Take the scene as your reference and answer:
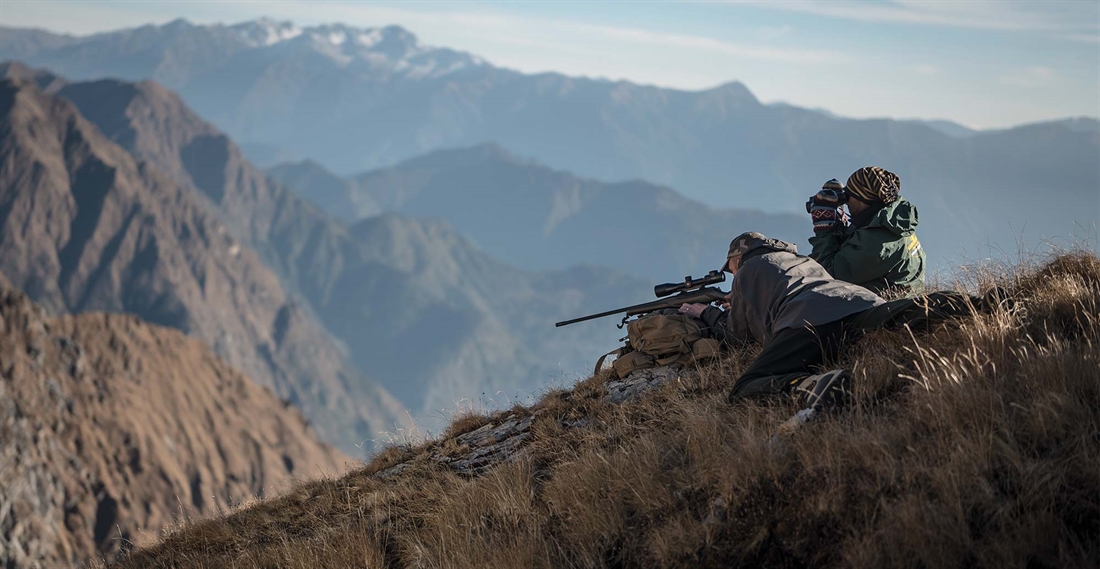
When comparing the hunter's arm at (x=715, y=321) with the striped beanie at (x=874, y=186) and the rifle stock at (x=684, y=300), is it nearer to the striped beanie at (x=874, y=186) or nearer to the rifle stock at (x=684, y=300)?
the rifle stock at (x=684, y=300)

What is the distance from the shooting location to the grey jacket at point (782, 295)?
5.78 metres

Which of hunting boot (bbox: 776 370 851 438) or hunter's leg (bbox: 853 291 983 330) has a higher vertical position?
hunter's leg (bbox: 853 291 983 330)

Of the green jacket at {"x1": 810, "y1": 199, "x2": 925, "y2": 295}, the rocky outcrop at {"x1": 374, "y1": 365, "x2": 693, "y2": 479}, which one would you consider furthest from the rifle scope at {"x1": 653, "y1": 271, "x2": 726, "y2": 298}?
the green jacket at {"x1": 810, "y1": 199, "x2": 925, "y2": 295}

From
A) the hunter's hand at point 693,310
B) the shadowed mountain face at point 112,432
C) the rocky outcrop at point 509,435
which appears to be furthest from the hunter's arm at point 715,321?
the shadowed mountain face at point 112,432

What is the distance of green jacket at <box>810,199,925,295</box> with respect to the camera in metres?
7.46

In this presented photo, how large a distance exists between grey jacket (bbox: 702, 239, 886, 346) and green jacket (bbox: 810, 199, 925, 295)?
1079 millimetres

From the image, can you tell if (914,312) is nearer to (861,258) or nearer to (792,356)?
(792,356)

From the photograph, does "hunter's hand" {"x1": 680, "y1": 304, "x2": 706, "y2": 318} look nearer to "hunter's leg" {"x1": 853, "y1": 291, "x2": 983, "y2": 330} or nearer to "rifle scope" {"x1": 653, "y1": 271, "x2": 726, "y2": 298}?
"rifle scope" {"x1": 653, "y1": 271, "x2": 726, "y2": 298}

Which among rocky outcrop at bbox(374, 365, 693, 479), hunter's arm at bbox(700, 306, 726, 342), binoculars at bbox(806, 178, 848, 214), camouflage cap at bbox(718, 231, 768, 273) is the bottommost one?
rocky outcrop at bbox(374, 365, 693, 479)

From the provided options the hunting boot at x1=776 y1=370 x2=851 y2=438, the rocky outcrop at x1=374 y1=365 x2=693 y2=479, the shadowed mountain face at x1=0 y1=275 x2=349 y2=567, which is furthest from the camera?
the shadowed mountain face at x1=0 y1=275 x2=349 y2=567

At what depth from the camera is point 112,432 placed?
8875 centimetres

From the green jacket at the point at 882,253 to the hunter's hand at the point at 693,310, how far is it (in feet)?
4.11

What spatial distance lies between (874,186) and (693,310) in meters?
2.09

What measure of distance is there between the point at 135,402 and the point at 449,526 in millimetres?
105362
